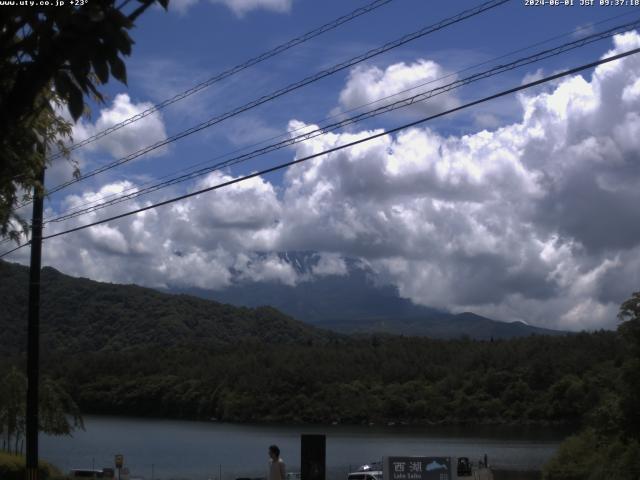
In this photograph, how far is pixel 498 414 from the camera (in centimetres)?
11388

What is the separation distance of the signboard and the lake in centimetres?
3323

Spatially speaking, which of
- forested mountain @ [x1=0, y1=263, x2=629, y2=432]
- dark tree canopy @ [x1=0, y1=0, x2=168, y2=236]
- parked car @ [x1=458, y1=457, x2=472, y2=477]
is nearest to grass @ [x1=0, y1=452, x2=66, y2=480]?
dark tree canopy @ [x1=0, y1=0, x2=168, y2=236]

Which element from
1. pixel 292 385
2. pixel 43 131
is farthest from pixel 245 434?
pixel 43 131

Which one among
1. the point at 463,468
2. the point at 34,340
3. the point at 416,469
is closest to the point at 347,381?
the point at 463,468

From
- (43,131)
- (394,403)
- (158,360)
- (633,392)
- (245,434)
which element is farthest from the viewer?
(158,360)

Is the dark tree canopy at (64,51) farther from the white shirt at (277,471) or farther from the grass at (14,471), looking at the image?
the grass at (14,471)

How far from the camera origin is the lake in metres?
70.6

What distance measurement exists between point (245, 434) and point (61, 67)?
98.8 meters

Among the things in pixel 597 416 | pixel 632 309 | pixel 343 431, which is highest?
pixel 632 309

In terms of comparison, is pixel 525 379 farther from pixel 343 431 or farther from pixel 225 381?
pixel 225 381

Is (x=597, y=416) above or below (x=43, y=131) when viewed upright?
below

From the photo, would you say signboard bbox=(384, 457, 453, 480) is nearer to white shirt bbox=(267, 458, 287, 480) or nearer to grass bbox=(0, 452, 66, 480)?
grass bbox=(0, 452, 66, 480)

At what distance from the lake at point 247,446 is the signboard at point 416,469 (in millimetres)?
33232

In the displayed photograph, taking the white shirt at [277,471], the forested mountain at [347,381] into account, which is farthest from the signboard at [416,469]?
the forested mountain at [347,381]
